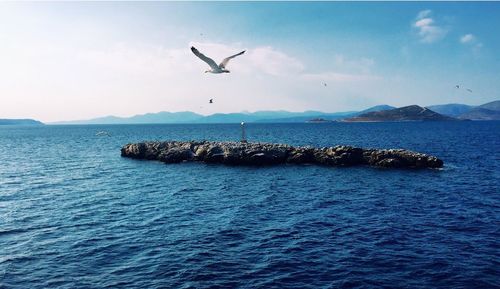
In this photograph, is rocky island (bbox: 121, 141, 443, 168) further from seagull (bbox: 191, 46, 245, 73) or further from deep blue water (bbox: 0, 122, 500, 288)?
seagull (bbox: 191, 46, 245, 73)

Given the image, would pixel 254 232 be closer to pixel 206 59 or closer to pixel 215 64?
pixel 215 64

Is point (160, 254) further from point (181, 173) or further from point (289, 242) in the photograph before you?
point (181, 173)

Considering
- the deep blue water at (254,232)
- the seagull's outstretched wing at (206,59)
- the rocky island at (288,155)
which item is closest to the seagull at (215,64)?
the seagull's outstretched wing at (206,59)

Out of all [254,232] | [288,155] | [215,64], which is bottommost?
[254,232]

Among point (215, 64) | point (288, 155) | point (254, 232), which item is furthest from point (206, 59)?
point (288, 155)

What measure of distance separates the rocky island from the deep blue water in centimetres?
575

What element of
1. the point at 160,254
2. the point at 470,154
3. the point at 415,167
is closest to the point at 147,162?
the point at 415,167

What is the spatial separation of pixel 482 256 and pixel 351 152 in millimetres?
34873

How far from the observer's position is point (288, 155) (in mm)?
57469

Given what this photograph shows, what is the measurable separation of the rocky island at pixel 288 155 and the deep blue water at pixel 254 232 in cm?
575

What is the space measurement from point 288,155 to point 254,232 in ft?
112

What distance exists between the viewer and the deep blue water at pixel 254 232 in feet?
57.8

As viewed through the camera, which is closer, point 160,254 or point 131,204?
point 160,254

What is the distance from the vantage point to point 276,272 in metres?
18.0
